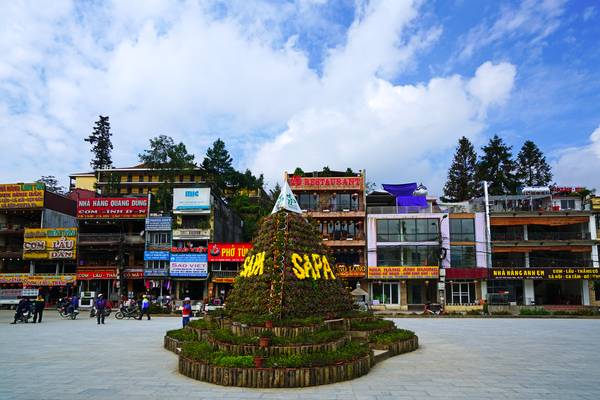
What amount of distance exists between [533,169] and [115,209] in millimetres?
50340

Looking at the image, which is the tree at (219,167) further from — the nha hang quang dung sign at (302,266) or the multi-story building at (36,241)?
the nha hang quang dung sign at (302,266)

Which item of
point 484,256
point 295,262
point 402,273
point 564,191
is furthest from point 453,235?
point 295,262

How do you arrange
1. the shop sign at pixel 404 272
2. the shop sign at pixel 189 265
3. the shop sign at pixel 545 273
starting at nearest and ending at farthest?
1. the shop sign at pixel 545 273
2. the shop sign at pixel 404 272
3. the shop sign at pixel 189 265

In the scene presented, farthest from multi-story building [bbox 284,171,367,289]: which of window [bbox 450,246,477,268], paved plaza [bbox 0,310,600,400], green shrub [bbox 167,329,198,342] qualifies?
green shrub [bbox 167,329,198,342]

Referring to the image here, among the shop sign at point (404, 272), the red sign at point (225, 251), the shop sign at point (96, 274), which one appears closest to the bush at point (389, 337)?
the shop sign at point (404, 272)

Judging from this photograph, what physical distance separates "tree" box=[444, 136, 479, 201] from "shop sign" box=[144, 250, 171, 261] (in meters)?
36.4

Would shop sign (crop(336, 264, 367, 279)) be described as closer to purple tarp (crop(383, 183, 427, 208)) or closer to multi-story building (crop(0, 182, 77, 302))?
purple tarp (crop(383, 183, 427, 208))

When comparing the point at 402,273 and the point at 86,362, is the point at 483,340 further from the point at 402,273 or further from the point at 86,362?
the point at 402,273

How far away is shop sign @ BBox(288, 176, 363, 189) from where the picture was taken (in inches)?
1794

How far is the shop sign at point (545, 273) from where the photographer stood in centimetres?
4141

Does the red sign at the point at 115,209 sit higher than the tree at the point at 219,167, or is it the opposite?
the tree at the point at 219,167

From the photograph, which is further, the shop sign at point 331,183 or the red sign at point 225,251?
the shop sign at point 331,183

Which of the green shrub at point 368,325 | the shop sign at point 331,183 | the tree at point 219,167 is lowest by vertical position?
the green shrub at point 368,325

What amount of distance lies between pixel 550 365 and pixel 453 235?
1285 inches
